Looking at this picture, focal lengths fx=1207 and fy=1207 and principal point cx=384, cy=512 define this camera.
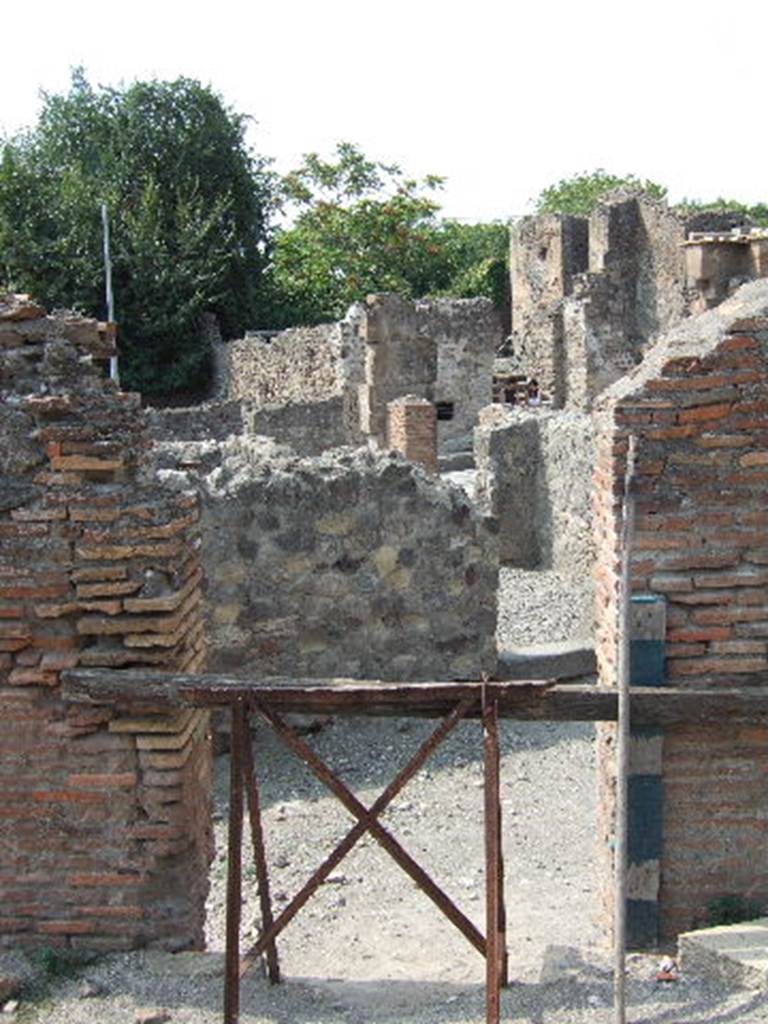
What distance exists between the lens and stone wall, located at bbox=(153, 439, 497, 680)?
8.26 meters

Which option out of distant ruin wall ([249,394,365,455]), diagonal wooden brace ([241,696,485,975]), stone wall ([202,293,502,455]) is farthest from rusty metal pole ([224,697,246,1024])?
stone wall ([202,293,502,455])

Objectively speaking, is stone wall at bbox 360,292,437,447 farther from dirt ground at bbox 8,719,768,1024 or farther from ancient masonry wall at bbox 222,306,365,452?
dirt ground at bbox 8,719,768,1024

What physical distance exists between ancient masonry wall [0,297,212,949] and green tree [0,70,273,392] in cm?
2493

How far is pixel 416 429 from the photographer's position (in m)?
17.1

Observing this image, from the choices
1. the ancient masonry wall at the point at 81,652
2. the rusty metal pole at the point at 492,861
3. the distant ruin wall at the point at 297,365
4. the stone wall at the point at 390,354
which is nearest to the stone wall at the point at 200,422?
the distant ruin wall at the point at 297,365

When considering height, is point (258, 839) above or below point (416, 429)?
below

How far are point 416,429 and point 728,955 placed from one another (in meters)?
13.1

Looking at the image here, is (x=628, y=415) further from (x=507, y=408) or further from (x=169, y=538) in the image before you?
(x=507, y=408)

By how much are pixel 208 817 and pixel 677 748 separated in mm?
2017

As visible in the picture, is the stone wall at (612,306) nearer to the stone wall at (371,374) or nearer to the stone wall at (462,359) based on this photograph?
the stone wall at (462,359)

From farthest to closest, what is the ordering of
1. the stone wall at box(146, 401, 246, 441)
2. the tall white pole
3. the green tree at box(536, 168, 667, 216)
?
the green tree at box(536, 168, 667, 216) < the tall white pole < the stone wall at box(146, 401, 246, 441)

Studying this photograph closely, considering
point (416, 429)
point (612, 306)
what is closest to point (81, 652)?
point (416, 429)

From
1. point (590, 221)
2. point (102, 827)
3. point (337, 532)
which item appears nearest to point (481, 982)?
point (102, 827)

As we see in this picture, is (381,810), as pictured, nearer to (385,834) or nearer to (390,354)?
(385,834)
